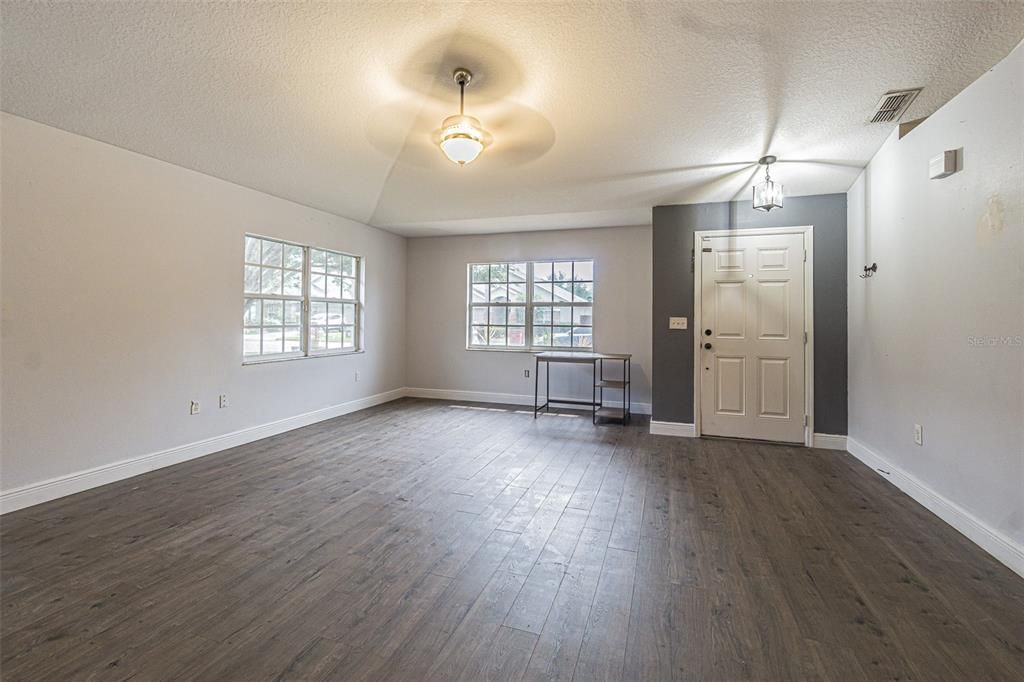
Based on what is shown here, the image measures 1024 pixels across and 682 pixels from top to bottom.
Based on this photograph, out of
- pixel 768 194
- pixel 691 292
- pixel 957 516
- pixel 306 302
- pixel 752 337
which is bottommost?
pixel 957 516

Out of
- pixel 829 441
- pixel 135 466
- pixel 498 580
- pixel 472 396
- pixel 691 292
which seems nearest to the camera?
pixel 498 580

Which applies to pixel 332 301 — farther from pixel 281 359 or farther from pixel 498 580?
pixel 498 580

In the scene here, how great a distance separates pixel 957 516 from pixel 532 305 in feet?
15.2

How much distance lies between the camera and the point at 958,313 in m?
2.47

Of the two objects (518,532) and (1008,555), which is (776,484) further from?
(518,532)

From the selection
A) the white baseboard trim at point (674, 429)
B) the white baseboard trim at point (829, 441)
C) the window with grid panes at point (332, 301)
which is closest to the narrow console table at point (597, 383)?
the white baseboard trim at point (674, 429)

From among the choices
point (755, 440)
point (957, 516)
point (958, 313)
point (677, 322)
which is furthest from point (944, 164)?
point (755, 440)

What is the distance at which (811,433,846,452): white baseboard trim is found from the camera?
4.10 meters

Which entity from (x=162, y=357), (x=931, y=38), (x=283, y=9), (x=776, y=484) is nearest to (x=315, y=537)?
(x=162, y=357)

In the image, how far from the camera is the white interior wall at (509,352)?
576 centimetres

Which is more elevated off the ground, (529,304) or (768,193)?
(768,193)

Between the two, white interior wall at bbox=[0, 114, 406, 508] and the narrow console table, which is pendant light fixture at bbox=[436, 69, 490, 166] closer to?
white interior wall at bbox=[0, 114, 406, 508]

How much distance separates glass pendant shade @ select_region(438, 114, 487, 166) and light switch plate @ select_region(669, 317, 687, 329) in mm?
2785

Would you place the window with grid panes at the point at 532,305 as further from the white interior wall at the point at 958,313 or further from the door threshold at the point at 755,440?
the white interior wall at the point at 958,313
